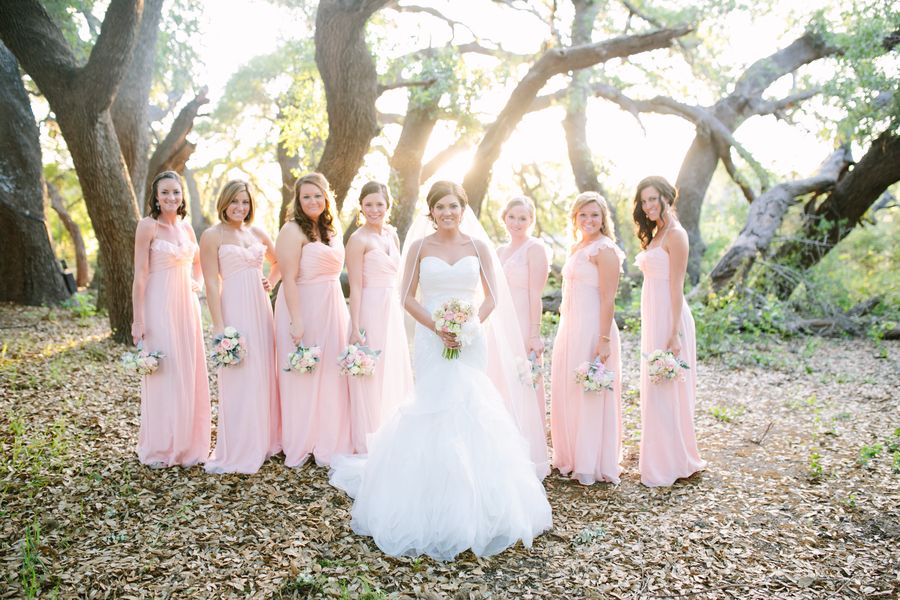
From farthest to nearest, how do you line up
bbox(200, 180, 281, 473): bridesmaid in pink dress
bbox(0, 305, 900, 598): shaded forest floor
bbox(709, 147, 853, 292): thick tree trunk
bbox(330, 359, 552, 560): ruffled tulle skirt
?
bbox(709, 147, 853, 292): thick tree trunk → bbox(200, 180, 281, 473): bridesmaid in pink dress → bbox(330, 359, 552, 560): ruffled tulle skirt → bbox(0, 305, 900, 598): shaded forest floor

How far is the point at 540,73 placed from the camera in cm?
884

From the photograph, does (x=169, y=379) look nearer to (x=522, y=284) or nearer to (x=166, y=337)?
(x=166, y=337)

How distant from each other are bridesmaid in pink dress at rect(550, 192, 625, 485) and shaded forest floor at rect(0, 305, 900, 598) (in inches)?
9.3

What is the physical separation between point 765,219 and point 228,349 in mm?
9993

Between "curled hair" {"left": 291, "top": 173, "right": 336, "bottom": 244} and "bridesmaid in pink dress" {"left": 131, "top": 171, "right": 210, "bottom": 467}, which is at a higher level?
"curled hair" {"left": 291, "top": 173, "right": 336, "bottom": 244}

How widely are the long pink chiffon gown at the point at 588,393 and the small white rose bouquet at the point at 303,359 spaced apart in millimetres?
1995

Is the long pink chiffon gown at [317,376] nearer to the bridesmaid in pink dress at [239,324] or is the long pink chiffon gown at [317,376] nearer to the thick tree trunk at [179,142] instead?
the bridesmaid in pink dress at [239,324]

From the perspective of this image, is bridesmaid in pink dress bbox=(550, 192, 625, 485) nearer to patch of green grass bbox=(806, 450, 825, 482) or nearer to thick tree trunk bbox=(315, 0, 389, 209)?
patch of green grass bbox=(806, 450, 825, 482)

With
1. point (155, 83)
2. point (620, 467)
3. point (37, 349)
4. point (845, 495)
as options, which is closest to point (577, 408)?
point (620, 467)

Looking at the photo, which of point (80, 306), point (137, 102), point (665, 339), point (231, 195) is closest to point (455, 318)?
point (665, 339)

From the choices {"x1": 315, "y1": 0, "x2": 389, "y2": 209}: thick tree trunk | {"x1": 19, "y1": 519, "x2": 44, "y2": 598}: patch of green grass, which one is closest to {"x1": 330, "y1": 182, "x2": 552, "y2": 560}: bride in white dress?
{"x1": 19, "y1": 519, "x2": 44, "y2": 598}: patch of green grass

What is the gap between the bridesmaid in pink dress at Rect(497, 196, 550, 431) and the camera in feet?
16.5

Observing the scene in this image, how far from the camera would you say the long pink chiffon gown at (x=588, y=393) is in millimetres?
4887

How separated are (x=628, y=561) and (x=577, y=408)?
4.69 ft
